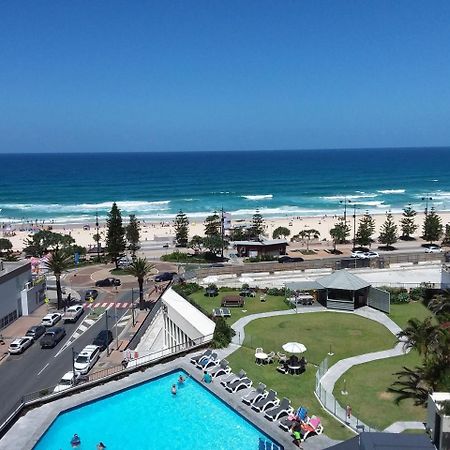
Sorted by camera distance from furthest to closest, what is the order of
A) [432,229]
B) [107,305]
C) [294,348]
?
[432,229], [107,305], [294,348]

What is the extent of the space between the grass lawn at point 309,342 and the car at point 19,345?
48.4 feet

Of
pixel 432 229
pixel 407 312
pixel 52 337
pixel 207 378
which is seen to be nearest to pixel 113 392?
pixel 207 378

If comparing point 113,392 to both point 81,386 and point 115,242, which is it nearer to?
point 81,386

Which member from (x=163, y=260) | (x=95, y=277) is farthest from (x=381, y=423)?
(x=163, y=260)

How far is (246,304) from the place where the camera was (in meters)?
33.3

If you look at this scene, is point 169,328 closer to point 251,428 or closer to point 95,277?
point 251,428

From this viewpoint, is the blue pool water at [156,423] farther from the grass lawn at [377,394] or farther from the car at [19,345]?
the car at [19,345]

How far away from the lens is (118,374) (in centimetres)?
2283

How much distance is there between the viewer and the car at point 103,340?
1313 inches

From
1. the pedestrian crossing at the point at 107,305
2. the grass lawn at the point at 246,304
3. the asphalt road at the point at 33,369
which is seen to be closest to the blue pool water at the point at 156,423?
the asphalt road at the point at 33,369

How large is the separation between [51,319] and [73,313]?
75.5 inches

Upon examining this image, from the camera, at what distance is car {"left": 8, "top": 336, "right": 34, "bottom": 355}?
3284 centimetres

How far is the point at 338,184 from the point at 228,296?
4986 inches

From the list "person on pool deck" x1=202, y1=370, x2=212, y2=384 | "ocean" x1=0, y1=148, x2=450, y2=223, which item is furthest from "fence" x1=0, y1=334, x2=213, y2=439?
"ocean" x1=0, y1=148, x2=450, y2=223
